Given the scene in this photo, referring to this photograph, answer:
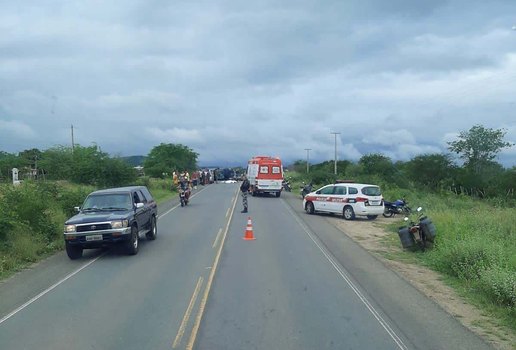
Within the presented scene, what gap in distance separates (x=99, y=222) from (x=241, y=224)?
343 inches

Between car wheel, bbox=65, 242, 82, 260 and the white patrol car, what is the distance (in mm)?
14127

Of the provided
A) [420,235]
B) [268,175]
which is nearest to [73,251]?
[420,235]

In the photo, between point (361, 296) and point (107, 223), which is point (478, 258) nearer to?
point (361, 296)

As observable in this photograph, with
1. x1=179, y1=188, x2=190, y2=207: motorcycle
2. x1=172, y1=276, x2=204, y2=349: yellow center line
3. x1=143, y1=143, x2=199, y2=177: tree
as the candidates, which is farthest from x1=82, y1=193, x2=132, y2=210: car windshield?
x1=143, y1=143, x2=199, y2=177: tree

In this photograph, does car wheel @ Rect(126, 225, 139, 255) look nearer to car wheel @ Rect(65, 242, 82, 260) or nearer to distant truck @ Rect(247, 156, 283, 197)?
car wheel @ Rect(65, 242, 82, 260)

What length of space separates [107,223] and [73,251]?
3.82 feet

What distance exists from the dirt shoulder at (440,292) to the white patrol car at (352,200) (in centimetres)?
446

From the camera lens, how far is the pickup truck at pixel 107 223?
13.5 m

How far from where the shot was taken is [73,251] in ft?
45.2

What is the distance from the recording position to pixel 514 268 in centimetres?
1087

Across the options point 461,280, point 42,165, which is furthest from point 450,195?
point 42,165

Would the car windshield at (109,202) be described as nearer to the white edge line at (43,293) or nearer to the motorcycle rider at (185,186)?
the white edge line at (43,293)

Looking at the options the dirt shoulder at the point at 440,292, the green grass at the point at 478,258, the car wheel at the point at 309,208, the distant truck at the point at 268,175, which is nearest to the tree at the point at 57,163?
the distant truck at the point at 268,175

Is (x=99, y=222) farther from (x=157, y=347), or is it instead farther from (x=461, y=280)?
(x=461, y=280)
